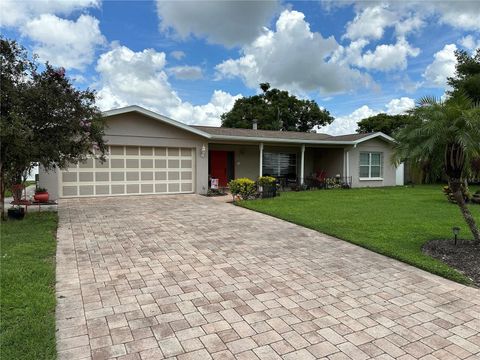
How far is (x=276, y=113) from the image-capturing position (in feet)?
126

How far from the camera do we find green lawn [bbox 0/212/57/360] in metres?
2.69

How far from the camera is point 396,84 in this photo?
18.7 meters

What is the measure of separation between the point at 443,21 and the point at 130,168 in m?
12.5

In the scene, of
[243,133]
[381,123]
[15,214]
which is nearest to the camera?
[15,214]

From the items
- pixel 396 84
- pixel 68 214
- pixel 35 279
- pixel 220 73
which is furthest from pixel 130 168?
pixel 396 84

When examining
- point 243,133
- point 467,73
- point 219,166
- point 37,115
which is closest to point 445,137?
point 37,115

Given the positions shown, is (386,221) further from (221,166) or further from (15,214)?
(221,166)

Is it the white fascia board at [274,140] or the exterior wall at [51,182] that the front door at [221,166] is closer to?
the white fascia board at [274,140]

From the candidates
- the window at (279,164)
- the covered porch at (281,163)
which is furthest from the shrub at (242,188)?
the window at (279,164)

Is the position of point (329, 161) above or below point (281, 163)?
above

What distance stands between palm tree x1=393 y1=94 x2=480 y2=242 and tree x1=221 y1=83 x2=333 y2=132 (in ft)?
103

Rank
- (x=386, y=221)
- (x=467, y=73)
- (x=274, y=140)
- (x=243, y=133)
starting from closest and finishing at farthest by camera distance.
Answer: (x=386, y=221), (x=274, y=140), (x=243, y=133), (x=467, y=73)

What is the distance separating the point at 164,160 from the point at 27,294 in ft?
33.9

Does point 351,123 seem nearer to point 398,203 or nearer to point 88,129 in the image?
point 398,203
